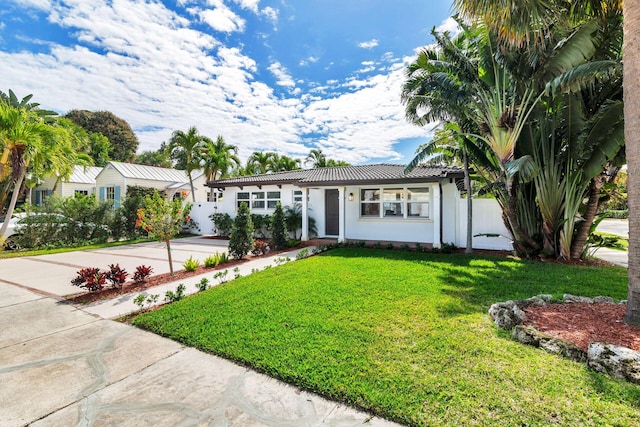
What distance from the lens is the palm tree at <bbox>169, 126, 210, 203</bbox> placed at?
2258 centimetres

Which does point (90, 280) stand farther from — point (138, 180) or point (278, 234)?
point (138, 180)

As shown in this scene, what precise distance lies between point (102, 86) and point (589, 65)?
1680 centimetres

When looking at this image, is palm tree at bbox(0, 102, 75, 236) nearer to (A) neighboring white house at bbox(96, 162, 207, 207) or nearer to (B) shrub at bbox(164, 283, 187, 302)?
(B) shrub at bbox(164, 283, 187, 302)

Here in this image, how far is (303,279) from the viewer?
6895 mm

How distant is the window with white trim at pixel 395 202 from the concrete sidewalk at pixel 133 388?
1059 centimetres

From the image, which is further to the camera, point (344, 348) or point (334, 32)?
point (334, 32)

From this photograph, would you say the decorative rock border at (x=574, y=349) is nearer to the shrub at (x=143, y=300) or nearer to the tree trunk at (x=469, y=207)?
the shrub at (x=143, y=300)

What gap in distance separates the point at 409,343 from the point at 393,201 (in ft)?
31.8

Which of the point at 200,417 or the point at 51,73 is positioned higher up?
the point at 51,73

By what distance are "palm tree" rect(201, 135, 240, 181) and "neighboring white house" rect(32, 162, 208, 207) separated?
6.95 ft

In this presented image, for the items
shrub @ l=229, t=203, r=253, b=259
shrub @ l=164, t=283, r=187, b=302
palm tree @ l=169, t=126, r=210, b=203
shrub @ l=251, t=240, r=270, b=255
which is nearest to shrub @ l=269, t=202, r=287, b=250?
shrub @ l=251, t=240, r=270, b=255

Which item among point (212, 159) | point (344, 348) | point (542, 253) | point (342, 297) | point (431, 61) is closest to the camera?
point (344, 348)

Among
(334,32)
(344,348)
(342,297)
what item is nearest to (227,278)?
(342,297)

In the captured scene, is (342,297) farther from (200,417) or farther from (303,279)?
(200,417)
